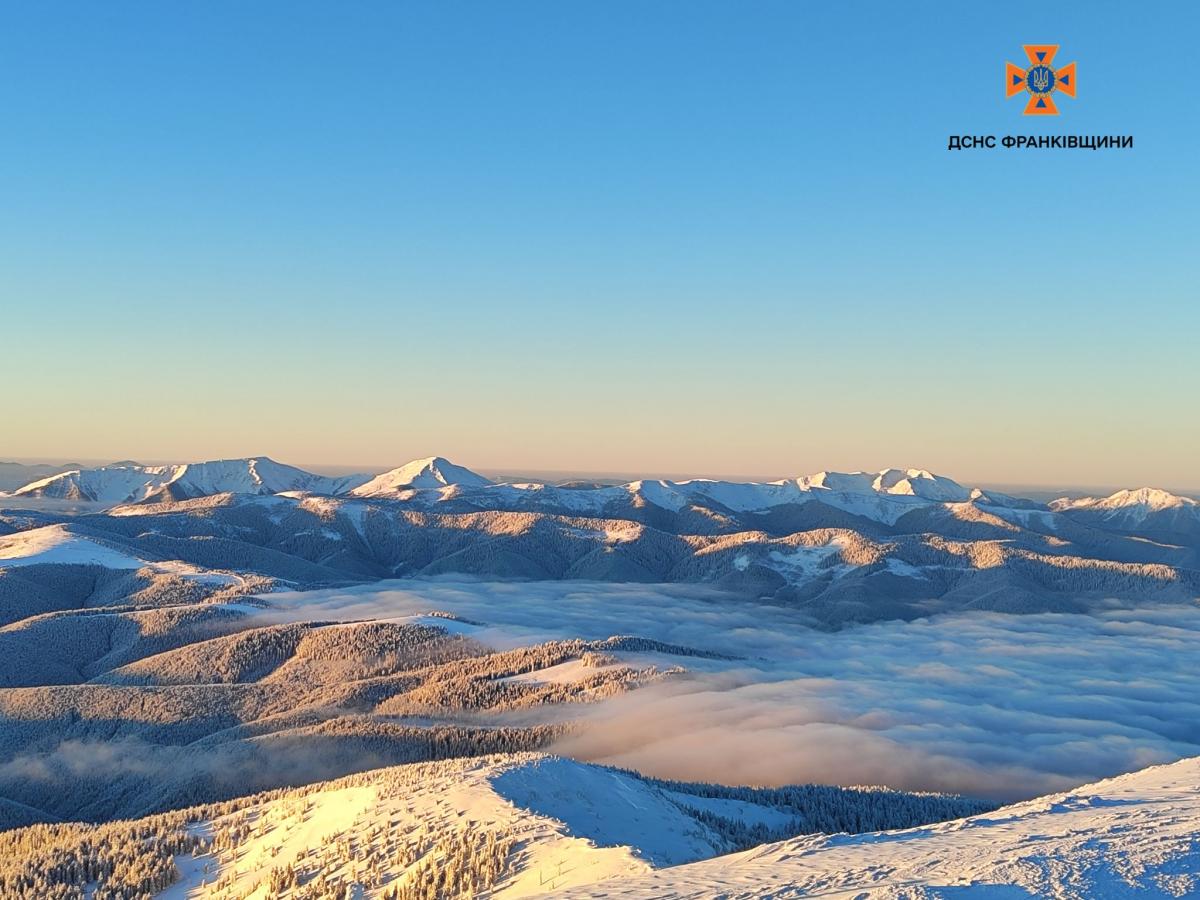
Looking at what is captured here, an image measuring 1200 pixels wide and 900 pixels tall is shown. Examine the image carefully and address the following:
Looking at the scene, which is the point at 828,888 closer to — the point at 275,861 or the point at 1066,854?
the point at 1066,854

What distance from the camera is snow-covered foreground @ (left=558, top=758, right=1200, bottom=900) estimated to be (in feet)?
148

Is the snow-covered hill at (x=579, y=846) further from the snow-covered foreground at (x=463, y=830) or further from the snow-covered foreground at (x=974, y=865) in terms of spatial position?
the snow-covered foreground at (x=463, y=830)

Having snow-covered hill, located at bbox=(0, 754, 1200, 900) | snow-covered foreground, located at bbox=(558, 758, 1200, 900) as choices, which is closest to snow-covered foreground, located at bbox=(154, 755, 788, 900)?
snow-covered hill, located at bbox=(0, 754, 1200, 900)

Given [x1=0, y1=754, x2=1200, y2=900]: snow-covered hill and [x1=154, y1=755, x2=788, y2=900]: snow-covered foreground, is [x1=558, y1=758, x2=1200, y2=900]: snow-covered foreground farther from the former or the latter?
[x1=154, y1=755, x2=788, y2=900]: snow-covered foreground

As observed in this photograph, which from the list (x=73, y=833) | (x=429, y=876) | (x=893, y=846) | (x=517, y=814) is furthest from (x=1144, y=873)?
(x=73, y=833)

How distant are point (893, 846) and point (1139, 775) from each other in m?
62.9

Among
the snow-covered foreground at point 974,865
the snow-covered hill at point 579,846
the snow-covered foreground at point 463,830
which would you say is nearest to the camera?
the snow-covered foreground at point 974,865

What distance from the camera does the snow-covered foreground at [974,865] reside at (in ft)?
148

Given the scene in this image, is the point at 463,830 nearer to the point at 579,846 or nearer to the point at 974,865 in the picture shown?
the point at 579,846

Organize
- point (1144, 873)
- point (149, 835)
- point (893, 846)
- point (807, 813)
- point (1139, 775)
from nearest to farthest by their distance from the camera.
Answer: point (1144, 873)
point (893, 846)
point (1139, 775)
point (149, 835)
point (807, 813)

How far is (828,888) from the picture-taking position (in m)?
46.0

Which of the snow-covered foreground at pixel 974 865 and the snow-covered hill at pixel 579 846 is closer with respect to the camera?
the snow-covered foreground at pixel 974 865

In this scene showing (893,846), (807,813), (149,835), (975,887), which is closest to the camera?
(975,887)

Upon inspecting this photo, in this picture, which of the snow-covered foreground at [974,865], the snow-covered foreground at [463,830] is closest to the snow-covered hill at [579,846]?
the snow-covered foreground at [974,865]
